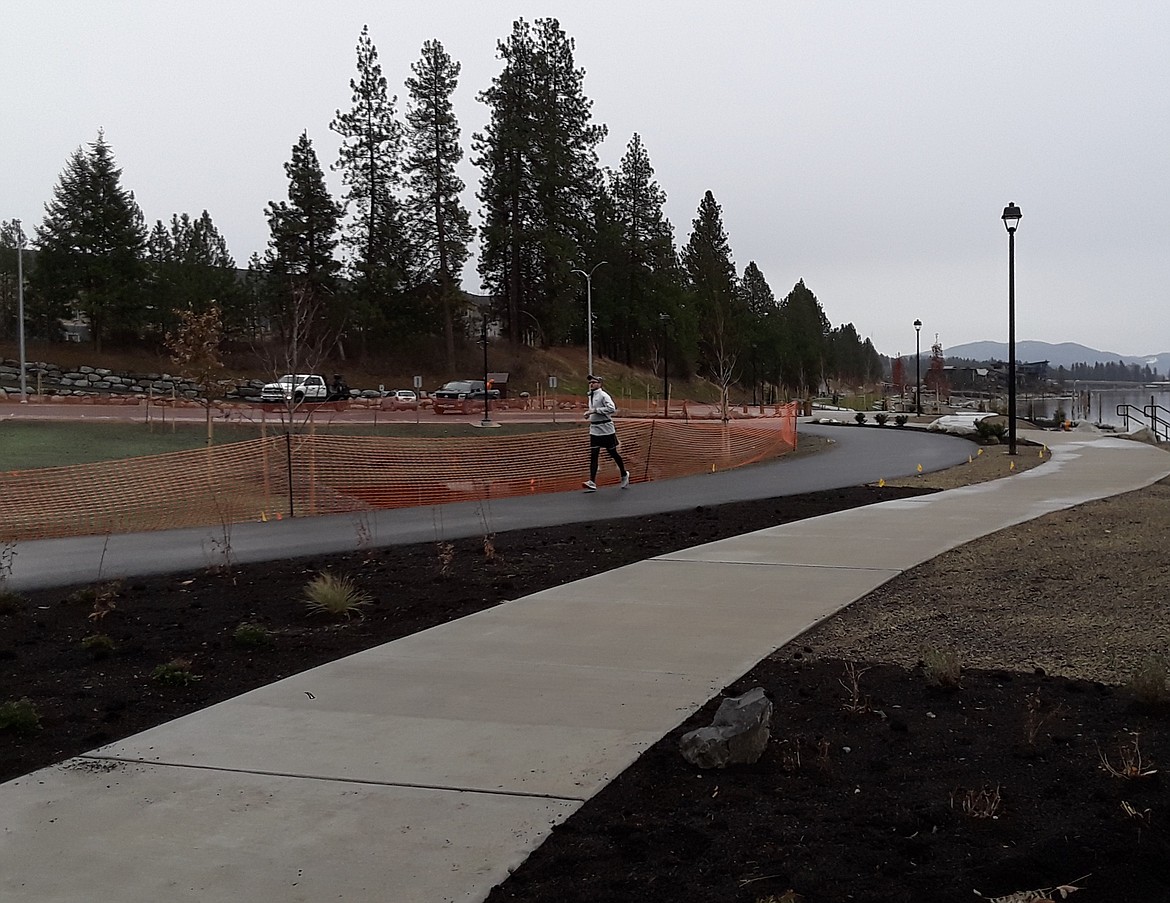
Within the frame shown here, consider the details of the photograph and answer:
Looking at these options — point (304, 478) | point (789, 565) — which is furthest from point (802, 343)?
point (789, 565)

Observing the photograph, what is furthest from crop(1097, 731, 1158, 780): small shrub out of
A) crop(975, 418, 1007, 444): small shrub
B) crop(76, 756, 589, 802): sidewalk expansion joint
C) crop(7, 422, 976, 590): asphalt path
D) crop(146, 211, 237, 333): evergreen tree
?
crop(146, 211, 237, 333): evergreen tree

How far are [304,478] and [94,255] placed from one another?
56.8 m

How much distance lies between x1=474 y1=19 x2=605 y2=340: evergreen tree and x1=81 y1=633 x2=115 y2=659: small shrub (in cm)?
6850

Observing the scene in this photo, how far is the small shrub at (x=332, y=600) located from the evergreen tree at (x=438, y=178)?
6504 cm

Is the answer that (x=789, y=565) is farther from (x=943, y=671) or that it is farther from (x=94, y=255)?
(x=94, y=255)

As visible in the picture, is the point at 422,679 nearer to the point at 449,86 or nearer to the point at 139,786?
the point at 139,786

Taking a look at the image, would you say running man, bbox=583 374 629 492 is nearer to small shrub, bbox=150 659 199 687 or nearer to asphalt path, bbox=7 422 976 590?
asphalt path, bbox=7 422 976 590

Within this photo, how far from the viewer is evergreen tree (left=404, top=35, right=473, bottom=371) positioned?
233 ft

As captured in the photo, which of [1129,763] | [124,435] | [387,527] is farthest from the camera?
[124,435]

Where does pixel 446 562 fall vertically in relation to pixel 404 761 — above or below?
above

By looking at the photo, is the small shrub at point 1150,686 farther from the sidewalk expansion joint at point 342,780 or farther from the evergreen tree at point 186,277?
the evergreen tree at point 186,277

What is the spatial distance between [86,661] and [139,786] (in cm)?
241

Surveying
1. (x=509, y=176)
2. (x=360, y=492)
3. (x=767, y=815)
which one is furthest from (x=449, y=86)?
(x=767, y=815)

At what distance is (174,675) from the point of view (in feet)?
19.7
